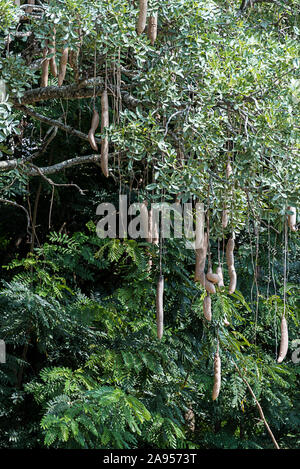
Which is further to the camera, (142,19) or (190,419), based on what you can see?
(190,419)

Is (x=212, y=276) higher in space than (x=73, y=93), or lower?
lower

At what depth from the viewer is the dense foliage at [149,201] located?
102 inches

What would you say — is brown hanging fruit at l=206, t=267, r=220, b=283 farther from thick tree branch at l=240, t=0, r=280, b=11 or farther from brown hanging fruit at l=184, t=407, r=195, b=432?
brown hanging fruit at l=184, t=407, r=195, b=432

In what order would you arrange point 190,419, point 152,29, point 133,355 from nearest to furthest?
point 152,29 → point 133,355 → point 190,419

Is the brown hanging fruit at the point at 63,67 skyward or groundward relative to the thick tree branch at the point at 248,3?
groundward

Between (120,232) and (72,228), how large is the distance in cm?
128

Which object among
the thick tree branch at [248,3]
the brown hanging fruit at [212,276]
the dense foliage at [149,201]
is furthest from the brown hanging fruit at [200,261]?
the thick tree branch at [248,3]

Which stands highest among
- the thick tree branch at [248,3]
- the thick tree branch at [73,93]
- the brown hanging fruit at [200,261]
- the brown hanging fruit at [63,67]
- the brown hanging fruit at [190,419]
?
the thick tree branch at [248,3]

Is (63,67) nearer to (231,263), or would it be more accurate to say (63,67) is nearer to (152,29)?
(152,29)

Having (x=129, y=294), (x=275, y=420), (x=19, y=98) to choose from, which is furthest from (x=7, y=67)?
(x=275, y=420)

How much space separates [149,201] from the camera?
3.54m

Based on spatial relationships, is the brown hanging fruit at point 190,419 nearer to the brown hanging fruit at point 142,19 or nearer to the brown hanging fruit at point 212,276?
the brown hanging fruit at point 212,276

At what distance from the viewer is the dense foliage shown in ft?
8.52

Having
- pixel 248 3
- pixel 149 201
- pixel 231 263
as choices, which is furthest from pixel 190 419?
pixel 248 3
